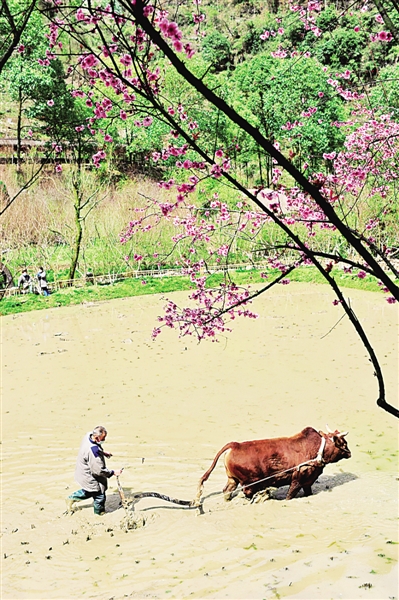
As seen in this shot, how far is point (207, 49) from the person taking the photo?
4762cm

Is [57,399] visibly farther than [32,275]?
No

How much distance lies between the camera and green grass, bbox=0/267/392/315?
15.3 metres

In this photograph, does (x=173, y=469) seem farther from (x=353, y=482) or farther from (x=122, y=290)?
(x=122, y=290)

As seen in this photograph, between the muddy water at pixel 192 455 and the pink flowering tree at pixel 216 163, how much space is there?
53.7 inches

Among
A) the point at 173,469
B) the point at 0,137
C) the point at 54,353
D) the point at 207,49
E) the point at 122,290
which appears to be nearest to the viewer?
the point at 173,469

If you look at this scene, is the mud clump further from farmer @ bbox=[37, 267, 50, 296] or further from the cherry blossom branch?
farmer @ bbox=[37, 267, 50, 296]

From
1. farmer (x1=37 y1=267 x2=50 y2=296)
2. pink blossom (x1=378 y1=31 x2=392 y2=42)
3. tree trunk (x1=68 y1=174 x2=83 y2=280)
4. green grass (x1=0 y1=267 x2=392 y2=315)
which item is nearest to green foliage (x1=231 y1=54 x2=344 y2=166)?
green grass (x1=0 y1=267 x2=392 y2=315)

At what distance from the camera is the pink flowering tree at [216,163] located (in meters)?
1.93

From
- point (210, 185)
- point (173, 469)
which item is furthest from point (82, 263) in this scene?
point (173, 469)

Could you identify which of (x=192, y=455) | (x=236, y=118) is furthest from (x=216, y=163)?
(x=192, y=455)

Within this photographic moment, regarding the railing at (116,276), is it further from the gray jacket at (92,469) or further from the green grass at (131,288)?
the gray jacket at (92,469)

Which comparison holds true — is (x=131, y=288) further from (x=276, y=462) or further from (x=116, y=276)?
(x=276, y=462)

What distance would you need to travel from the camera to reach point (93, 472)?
5.29 meters

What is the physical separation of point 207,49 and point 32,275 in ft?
120
